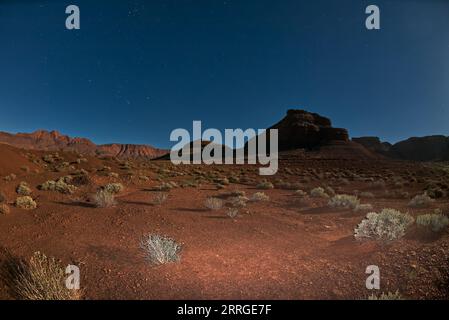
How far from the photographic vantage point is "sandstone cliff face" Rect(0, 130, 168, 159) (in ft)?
324

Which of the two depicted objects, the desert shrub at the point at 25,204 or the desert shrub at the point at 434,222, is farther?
the desert shrub at the point at 25,204

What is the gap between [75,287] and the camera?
4012 millimetres

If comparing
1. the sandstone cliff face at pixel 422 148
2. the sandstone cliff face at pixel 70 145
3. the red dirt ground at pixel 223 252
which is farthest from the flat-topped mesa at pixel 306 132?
the red dirt ground at pixel 223 252

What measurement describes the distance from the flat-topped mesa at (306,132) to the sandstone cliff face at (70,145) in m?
64.5

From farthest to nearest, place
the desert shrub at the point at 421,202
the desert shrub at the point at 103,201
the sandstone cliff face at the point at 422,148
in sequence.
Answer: the sandstone cliff face at the point at 422,148 < the desert shrub at the point at 421,202 < the desert shrub at the point at 103,201

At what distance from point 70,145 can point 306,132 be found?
110355mm

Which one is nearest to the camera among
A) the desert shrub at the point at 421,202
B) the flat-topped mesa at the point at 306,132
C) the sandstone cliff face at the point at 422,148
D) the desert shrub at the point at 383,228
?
the desert shrub at the point at 383,228

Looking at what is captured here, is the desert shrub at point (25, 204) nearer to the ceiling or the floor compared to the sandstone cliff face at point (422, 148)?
nearer to the floor

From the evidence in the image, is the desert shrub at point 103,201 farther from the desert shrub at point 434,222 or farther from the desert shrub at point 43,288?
the desert shrub at point 434,222

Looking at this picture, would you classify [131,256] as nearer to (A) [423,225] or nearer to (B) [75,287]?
(B) [75,287]

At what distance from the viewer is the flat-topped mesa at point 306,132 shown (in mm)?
73062

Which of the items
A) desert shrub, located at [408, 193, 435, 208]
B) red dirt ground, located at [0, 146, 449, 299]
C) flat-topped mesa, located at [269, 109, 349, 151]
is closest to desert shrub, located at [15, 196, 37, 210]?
red dirt ground, located at [0, 146, 449, 299]
